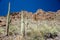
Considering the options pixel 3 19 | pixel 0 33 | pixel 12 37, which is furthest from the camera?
pixel 3 19

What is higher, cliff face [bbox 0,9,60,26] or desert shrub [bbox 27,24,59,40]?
cliff face [bbox 0,9,60,26]

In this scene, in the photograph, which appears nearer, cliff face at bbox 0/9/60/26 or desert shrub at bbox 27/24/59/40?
desert shrub at bbox 27/24/59/40

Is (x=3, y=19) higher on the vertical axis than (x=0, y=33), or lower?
higher

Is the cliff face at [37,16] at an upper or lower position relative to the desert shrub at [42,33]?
upper

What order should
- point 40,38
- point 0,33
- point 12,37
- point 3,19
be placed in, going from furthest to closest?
point 3,19 < point 0,33 < point 12,37 < point 40,38

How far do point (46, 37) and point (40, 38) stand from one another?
61cm

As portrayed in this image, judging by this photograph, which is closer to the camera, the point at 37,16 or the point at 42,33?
the point at 42,33

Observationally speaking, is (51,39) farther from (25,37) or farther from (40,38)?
(25,37)

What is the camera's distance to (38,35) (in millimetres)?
9062

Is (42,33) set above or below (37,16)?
below

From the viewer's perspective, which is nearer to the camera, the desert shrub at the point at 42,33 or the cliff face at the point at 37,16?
the desert shrub at the point at 42,33

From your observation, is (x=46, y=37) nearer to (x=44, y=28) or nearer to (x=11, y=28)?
(x=44, y=28)

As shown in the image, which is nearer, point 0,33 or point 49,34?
point 49,34

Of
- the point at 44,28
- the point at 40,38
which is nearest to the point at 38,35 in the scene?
the point at 40,38
